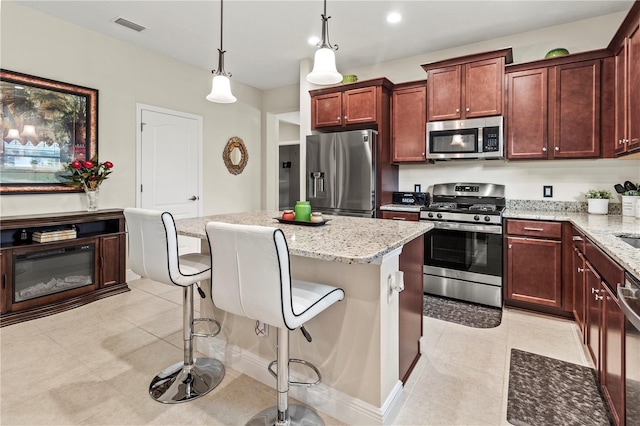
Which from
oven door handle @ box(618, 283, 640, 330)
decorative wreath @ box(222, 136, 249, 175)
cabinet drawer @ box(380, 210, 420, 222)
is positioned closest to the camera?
oven door handle @ box(618, 283, 640, 330)

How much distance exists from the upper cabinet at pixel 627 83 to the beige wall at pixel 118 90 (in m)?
4.66

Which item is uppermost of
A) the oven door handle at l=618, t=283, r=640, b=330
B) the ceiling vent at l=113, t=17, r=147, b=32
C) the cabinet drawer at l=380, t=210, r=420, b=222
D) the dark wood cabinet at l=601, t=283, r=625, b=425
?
the ceiling vent at l=113, t=17, r=147, b=32

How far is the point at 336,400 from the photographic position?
5.57 ft

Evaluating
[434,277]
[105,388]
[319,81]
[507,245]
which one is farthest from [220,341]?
[507,245]

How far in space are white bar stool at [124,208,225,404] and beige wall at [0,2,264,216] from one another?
2.27m

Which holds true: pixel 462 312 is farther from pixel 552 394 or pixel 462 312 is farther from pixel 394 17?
pixel 394 17

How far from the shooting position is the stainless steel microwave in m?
3.34

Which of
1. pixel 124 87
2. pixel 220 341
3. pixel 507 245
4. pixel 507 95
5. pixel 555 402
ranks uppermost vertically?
pixel 124 87

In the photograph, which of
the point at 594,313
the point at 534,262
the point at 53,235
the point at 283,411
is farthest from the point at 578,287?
the point at 53,235

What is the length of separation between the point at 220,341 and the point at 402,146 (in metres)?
2.93

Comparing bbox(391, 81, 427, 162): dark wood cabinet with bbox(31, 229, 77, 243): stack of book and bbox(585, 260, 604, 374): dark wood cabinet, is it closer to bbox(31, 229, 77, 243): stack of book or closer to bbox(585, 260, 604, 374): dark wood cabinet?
bbox(585, 260, 604, 374): dark wood cabinet

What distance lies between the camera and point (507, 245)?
3.12m

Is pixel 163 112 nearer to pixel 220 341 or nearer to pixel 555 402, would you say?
pixel 220 341

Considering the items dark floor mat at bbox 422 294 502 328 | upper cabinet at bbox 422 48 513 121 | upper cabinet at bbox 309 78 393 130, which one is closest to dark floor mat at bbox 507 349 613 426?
dark floor mat at bbox 422 294 502 328
